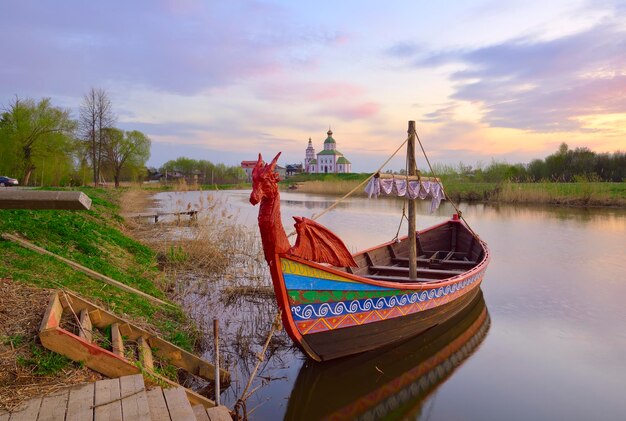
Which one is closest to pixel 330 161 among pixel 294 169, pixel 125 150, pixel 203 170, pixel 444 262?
pixel 294 169

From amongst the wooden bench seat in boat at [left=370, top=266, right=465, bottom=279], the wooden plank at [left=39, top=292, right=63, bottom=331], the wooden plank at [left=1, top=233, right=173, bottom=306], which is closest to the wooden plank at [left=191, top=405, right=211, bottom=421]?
the wooden plank at [left=39, top=292, right=63, bottom=331]

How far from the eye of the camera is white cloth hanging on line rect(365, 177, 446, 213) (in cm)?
691

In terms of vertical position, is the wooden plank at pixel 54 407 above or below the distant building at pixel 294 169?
below

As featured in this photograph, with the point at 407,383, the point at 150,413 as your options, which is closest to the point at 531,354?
the point at 407,383

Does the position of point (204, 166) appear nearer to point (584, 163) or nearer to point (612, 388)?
point (584, 163)

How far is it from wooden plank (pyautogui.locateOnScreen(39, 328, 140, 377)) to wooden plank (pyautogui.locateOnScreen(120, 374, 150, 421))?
0.68 ft

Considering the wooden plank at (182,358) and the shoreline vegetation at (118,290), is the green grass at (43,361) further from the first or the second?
the wooden plank at (182,358)

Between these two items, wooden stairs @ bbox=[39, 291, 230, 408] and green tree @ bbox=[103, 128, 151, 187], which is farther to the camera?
green tree @ bbox=[103, 128, 151, 187]

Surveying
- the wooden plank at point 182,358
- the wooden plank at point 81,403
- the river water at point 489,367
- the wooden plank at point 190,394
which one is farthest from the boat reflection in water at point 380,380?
the wooden plank at point 81,403

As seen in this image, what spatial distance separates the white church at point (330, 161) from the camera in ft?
354

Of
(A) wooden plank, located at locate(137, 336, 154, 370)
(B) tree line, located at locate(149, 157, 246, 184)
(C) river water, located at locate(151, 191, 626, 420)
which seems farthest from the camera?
(B) tree line, located at locate(149, 157, 246, 184)

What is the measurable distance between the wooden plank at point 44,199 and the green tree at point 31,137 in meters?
32.1

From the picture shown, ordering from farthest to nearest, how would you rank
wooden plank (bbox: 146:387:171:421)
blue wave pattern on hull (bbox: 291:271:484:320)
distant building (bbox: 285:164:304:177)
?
distant building (bbox: 285:164:304:177), blue wave pattern on hull (bbox: 291:271:484:320), wooden plank (bbox: 146:387:171:421)

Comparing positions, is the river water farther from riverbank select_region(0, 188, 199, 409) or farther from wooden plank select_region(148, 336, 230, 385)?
riverbank select_region(0, 188, 199, 409)
